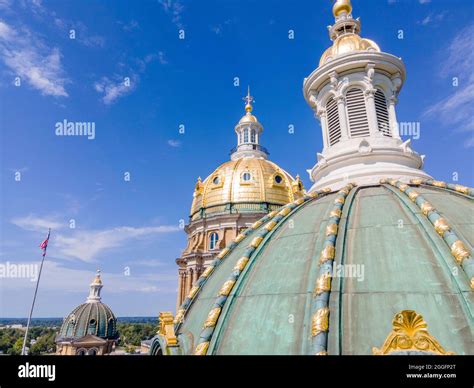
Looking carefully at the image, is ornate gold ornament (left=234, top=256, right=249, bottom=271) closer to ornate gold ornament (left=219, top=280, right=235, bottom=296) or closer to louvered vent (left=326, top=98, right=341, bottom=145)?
ornate gold ornament (left=219, top=280, right=235, bottom=296)

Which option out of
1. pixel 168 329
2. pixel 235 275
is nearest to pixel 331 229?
pixel 235 275

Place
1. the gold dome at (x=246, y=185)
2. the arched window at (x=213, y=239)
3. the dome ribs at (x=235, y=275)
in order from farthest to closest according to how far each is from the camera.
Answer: the gold dome at (x=246, y=185) < the arched window at (x=213, y=239) < the dome ribs at (x=235, y=275)

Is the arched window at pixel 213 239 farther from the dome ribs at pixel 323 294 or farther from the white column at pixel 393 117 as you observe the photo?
the dome ribs at pixel 323 294

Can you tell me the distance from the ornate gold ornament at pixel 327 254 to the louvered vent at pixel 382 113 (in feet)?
30.3

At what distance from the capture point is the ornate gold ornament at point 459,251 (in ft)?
24.8

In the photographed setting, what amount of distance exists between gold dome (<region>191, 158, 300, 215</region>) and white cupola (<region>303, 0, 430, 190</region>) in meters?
33.5

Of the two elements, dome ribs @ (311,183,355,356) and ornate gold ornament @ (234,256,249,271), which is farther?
ornate gold ornament @ (234,256,249,271)

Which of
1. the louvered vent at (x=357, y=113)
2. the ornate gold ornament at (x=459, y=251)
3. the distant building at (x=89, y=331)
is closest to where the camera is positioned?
the ornate gold ornament at (x=459, y=251)

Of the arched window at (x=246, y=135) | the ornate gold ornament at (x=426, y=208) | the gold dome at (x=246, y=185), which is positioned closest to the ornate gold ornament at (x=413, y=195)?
the ornate gold ornament at (x=426, y=208)

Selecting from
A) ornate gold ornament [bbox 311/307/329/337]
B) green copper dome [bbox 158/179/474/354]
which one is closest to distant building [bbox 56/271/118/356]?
green copper dome [bbox 158/179/474/354]

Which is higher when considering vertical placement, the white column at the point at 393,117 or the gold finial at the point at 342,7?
the gold finial at the point at 342,7

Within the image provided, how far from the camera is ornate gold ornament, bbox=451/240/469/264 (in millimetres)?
7559

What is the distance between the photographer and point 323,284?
7.73 meters
